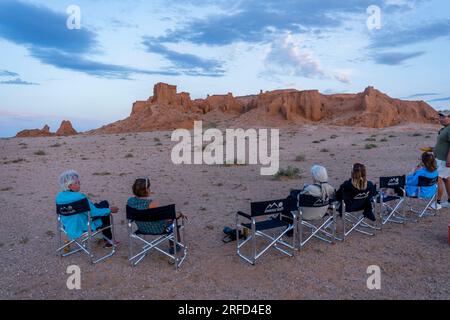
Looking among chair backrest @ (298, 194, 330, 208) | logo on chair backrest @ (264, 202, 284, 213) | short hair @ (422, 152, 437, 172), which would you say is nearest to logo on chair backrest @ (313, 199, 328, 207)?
chair backrest @ (298, 194, 330, 208)

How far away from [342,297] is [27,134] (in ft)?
252

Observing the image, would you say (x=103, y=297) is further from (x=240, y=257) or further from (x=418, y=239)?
(x=418, y=239)

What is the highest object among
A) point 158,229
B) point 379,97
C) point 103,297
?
point 379,97

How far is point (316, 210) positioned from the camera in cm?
574

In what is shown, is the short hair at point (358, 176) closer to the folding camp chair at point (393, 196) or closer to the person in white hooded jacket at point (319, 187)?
the person in white hooded jacket at point (319, 187)

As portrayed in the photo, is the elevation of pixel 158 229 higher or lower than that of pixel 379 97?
lower

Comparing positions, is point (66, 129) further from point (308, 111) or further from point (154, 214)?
point (154, 214)

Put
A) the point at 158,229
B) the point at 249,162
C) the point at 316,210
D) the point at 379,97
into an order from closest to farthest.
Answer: the point at 158,229 < the point at 316,210 < the point at 249,162 < the point at 379,97

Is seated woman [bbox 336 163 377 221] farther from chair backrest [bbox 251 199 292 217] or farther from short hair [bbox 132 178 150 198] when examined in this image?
short hair [bbox 132 178 150 198]

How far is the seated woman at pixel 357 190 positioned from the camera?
19.1 ft

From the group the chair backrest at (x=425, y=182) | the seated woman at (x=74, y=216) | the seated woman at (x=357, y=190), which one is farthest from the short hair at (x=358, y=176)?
the seated woman at (x=74, y=216)

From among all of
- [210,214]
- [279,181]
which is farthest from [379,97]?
[210,214]

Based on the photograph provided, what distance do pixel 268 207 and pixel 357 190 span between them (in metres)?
1.73

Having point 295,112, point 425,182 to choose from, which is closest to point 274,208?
point 425,182
